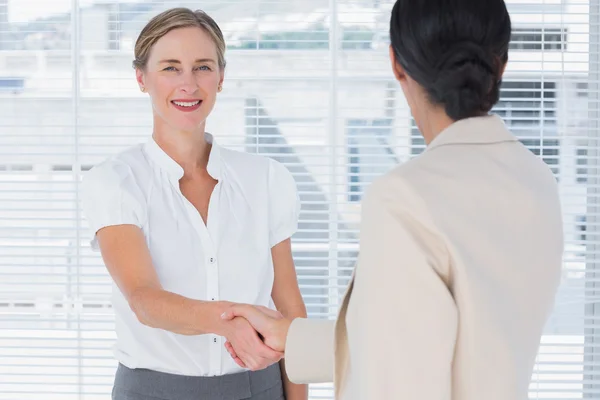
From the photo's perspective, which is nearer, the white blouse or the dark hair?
the dark hair

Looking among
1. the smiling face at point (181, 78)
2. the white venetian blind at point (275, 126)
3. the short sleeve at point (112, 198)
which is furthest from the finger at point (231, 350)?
the white venetian blind at point (275, 126)

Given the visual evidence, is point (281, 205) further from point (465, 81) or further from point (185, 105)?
point (465, 81)

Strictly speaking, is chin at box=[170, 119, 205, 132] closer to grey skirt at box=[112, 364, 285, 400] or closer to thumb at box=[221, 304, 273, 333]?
thumb at box=[221, 304, 273, 333]

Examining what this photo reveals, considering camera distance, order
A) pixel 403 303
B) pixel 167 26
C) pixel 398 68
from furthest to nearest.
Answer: pixel 167 26 → pixel 398 68 → pixel 403 303

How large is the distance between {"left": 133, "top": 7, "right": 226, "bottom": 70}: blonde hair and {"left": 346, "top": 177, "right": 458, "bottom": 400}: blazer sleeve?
103 centimetres

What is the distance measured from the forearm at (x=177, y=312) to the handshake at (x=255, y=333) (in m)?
0.03

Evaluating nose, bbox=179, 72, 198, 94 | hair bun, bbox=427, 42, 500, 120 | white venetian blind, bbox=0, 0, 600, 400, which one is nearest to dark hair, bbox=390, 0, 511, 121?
hair bun, bbox=427, 42, 500, 120

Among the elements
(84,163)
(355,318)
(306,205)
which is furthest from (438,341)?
(84,163)

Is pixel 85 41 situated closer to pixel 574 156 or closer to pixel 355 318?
pixel 574 156

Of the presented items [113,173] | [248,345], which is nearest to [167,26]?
[113,173]

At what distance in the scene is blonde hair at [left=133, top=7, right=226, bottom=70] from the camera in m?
2.07

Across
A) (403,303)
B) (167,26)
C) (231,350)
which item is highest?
(167,26)

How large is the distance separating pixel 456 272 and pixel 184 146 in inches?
43.0

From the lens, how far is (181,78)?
81.8 inches
